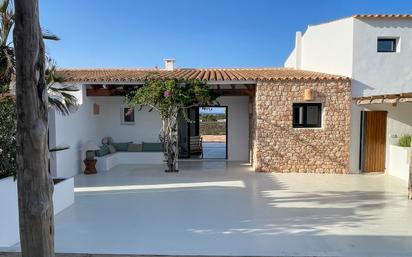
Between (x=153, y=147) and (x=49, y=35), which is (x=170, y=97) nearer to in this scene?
(x=153, y=147)

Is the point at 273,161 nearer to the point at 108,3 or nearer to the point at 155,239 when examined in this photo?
the point at 155,239

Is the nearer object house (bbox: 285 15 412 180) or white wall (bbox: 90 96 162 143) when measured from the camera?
house (bbox: 285 15 412 180)

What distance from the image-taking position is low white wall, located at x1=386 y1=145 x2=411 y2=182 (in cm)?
1093

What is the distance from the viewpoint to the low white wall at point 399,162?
430 inches

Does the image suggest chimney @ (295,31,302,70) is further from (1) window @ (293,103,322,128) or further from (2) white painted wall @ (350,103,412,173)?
(2) white painted wall @ (350,103,412,173)

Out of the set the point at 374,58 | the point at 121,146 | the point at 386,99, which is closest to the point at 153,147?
the point at 121,146

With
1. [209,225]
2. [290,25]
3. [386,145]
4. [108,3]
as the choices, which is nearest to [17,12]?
[209,225]

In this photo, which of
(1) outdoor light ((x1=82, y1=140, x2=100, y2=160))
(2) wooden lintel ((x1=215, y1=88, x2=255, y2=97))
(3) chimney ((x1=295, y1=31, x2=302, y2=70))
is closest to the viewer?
(1) outdoor light ((x1=82, y1=140, x2=100, y2=160))

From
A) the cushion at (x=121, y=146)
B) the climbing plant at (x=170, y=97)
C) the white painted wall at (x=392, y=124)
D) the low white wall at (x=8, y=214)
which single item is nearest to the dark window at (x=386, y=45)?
the white painted wall at (x=392, y=124)

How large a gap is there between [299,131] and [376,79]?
11.6 feet

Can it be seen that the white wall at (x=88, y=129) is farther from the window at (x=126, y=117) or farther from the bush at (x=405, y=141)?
the bush at (x=405, y=141)

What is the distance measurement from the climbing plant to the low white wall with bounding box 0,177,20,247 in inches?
248

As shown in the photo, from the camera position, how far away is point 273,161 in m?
12.3

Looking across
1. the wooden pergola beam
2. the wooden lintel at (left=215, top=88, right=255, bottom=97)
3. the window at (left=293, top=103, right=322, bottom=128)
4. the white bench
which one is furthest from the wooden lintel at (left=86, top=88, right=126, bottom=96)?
the wooden pergola beam
